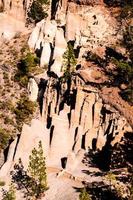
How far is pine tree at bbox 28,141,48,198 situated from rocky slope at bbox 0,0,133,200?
1.44m

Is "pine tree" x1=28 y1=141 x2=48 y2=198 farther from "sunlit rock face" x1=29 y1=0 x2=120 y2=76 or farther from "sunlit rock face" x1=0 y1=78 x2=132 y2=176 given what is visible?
"sunlit rock face" x1=29 y1=0 x2=120 y2=76

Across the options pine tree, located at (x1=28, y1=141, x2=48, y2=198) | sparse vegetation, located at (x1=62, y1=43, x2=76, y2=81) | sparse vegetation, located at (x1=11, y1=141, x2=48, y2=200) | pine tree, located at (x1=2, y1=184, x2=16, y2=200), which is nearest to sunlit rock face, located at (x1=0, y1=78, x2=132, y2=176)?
sparse vegetation, located at (x1=11, y1=141, x2=48, y2=200)

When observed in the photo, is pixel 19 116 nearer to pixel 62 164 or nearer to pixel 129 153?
pixel 62 164

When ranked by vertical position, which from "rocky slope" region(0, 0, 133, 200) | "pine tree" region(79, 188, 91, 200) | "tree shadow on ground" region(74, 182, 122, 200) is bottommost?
"tree shadow on ground" region(74, 182, 122, 200)

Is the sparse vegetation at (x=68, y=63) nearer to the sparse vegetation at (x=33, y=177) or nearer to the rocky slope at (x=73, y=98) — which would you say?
the rocky slope at (x=73, y=98)

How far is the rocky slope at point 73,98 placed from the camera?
90625 millimetres

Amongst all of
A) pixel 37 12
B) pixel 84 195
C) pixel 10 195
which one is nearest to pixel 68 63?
pixel 37 12

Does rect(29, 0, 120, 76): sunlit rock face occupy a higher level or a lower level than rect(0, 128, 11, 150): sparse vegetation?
higher

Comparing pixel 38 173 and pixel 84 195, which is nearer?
pixel 84 195

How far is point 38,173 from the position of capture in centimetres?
8469

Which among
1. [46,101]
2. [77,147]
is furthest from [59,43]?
[77,147]

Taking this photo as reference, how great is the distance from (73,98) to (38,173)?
17659mm

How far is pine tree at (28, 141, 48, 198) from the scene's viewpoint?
8362 cm

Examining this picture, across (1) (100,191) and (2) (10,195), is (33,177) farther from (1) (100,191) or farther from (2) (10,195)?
(1) (100,191)
